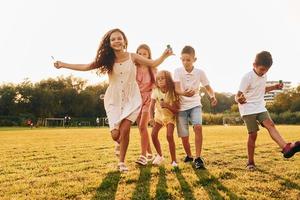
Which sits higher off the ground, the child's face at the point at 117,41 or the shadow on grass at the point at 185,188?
the child's face at the point at 117,41

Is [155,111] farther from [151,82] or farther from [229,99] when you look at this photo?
[229,99]

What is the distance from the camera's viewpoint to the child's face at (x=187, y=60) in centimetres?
701

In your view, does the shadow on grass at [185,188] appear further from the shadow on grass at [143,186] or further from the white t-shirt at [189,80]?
the white t-shirt at [189,80]

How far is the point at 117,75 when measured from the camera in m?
6.34

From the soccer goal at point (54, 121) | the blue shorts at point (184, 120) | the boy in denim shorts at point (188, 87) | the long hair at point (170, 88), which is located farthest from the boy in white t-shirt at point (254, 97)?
the soccer goal at point (54, 121)

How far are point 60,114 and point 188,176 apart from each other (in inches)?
2981

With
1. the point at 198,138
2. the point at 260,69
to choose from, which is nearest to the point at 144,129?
the point at 198,138

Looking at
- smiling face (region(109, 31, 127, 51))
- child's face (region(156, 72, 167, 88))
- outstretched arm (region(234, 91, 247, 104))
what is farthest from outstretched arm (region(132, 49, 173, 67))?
outstretched arm (region(234, 91, 247, 104))

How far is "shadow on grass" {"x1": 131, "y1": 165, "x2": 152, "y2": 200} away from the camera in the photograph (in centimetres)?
432

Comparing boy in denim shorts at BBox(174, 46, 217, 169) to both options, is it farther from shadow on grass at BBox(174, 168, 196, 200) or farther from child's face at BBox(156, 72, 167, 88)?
shadow on grass at BBox(174, 168, 196, 200)

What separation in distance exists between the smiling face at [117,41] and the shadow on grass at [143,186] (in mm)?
1971

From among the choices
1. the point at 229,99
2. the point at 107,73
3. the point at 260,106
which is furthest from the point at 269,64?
the point at 229,99

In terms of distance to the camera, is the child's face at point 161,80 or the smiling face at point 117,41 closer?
the smiling face at point 117,41

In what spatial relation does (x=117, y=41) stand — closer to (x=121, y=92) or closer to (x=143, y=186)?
(x=121, y=92)
